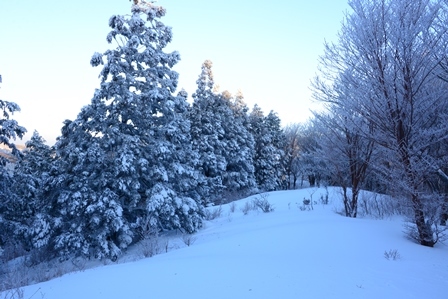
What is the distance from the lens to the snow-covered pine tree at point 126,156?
1127cm

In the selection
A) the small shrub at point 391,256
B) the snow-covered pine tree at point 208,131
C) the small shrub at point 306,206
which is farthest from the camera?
the snow-covered pine tree at point 208,131

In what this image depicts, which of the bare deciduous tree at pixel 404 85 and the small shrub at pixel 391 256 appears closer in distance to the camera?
the small shrub at pixel 391 256

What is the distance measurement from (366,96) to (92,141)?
30.9 ft

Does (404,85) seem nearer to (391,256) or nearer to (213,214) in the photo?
(391,256)

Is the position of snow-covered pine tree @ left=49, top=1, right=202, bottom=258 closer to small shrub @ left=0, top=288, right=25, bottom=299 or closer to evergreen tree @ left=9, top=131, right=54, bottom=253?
evergreen tree @ left=9, top=131, right=54, bottom=253

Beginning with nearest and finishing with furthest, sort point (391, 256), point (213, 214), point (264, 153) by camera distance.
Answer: point (391, 256) → point (213, 214) → point (264, 153)

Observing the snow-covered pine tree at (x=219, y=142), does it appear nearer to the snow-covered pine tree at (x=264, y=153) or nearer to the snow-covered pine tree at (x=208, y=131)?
the snow-covered pine tree at (x=208, y=131)

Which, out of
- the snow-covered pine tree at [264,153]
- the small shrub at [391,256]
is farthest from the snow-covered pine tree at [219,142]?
the small shrub at [391,256]

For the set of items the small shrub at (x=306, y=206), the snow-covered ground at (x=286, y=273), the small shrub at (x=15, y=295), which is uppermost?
the small shrub at (x=306, y=206)

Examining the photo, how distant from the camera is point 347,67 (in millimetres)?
7945

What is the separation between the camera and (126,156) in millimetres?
11312

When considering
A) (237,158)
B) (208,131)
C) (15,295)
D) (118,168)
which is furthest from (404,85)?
(237,158)

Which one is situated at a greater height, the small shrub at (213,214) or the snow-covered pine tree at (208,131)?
the snow-covered pine tree at (208,131)

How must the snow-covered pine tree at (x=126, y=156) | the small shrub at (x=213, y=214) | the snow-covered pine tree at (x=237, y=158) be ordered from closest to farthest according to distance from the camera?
the snow-covered pine tree at (x=126, y=156), the small shrub at (x=213, y=214), the snow-covered pine tree at (x=237, y=158)
